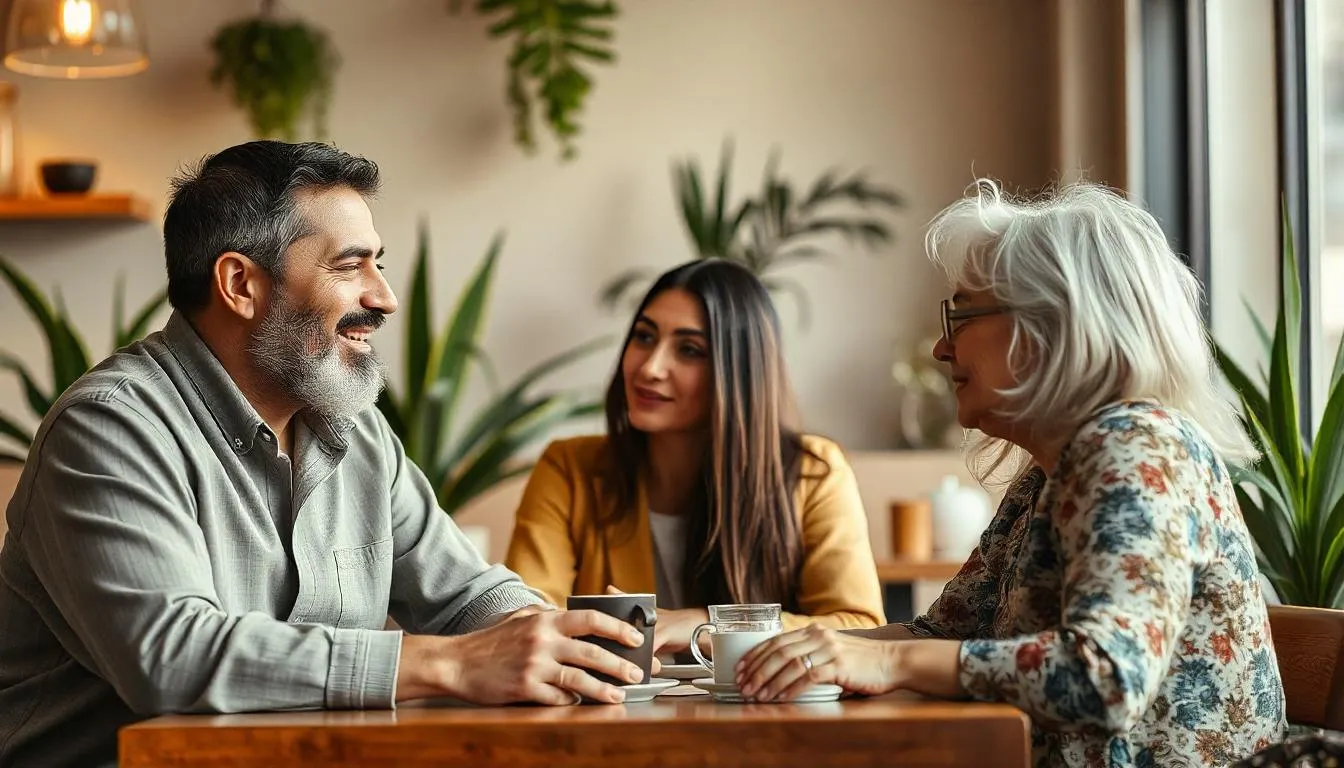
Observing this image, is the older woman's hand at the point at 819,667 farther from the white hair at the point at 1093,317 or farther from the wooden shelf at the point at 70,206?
the wooden shelf at the point at 70,206

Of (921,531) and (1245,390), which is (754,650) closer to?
(1245,390)

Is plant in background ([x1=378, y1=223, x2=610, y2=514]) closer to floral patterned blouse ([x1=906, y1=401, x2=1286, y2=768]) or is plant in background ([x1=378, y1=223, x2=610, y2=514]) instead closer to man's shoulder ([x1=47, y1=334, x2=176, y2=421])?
man's shoulder ([x1=47, y1=334, x2=176, y2=421])

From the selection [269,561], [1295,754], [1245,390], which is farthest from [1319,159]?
[269,561]

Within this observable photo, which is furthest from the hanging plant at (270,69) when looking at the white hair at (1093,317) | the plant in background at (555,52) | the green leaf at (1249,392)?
the white hair at (1093,317)

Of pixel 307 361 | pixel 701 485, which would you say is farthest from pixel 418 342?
pixel 307 361

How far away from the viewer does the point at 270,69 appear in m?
4.50

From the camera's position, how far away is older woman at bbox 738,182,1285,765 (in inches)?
52.6

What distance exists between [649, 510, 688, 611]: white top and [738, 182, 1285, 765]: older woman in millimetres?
939

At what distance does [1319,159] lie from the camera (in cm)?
318

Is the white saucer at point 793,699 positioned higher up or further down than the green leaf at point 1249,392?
further down

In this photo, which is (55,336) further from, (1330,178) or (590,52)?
(1330,178)

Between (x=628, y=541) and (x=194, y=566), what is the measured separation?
3.71 feet

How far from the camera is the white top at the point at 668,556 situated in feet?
8.57

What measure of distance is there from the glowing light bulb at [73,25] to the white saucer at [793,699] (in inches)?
123
